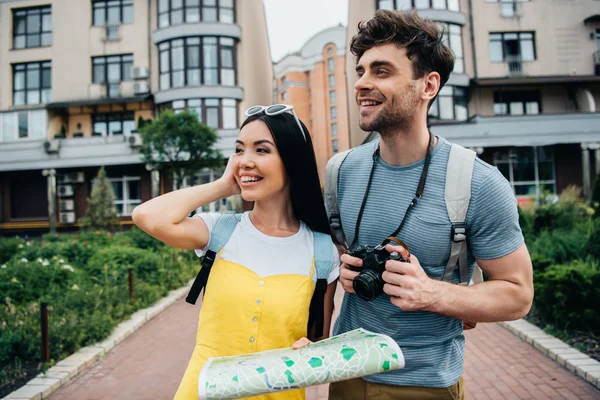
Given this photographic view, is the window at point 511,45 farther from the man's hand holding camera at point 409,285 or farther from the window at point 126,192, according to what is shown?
the man's hand holding camera at point 409,285

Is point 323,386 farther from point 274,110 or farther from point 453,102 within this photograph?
point 453,102

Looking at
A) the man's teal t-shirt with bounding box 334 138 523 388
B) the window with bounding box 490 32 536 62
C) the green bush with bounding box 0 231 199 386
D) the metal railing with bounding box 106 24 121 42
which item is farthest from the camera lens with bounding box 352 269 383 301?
the metal railing with bounding box 106 24 121 42

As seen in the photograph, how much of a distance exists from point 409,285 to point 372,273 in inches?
5.6

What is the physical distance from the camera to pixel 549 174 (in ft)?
77.8

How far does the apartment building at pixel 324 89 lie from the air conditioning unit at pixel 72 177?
37.6 metres

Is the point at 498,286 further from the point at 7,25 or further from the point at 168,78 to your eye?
Result: the point at 7,25

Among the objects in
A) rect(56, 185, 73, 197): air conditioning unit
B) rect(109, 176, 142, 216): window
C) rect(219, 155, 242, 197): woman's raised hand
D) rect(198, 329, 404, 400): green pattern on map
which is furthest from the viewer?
rect(109, 176, 142, 216): window

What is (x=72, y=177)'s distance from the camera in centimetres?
2622

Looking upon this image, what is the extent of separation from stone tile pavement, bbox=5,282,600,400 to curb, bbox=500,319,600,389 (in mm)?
63

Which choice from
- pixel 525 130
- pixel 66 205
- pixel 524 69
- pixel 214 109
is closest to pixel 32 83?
pixel 66 205

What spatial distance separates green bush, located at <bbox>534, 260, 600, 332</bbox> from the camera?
5.63 metres

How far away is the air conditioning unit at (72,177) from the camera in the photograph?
85.6 feet

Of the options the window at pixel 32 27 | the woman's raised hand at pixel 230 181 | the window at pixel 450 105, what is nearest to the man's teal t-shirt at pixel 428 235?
the woman's raised hand at pixel 230 181

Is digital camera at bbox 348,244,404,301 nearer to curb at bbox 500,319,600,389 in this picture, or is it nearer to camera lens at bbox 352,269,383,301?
camera lens at bbox 352,269,383,301
